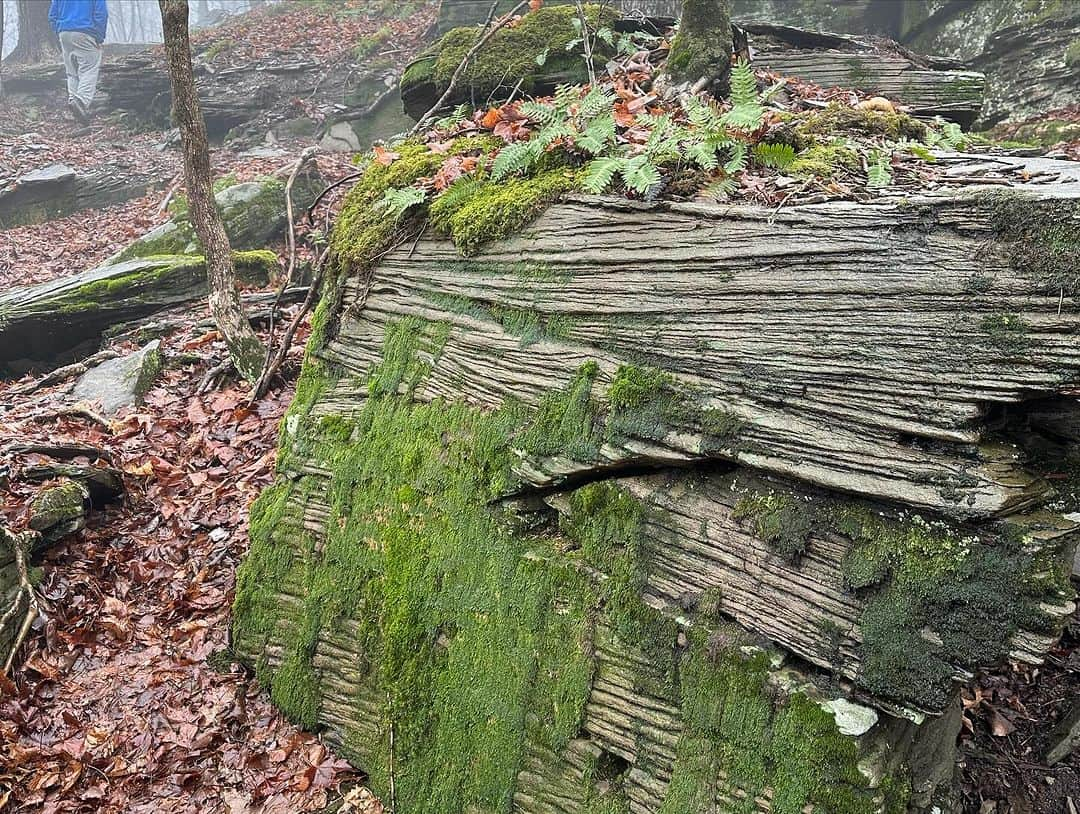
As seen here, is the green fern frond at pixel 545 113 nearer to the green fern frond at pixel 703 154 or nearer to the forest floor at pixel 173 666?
the green fern frond at pixel 703 154

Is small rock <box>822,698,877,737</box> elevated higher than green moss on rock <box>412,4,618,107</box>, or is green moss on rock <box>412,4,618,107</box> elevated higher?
green moss on rock <box>412,4,618,107</box>

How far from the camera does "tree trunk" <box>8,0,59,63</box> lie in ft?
81.6

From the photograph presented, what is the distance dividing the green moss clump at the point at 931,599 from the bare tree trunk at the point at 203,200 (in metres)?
7.37

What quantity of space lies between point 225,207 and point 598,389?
36.4ft

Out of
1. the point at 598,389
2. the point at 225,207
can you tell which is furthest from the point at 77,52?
the point at 598,389

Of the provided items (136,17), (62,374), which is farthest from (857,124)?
(136,17)

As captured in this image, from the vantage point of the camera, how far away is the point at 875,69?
6453 millimetres

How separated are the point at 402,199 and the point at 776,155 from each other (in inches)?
99.8

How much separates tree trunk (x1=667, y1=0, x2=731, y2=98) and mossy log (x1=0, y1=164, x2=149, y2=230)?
1574 centimetres

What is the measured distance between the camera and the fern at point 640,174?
3.75m

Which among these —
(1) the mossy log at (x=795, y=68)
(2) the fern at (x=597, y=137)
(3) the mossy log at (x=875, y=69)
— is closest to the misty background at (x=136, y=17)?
(1) the mossy log at (x=795, y=68)

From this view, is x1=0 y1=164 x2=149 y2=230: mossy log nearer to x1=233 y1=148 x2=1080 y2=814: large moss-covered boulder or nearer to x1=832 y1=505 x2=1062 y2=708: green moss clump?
x1=233 y1=148 x2=1080 y2=814: large moss-covered boulder

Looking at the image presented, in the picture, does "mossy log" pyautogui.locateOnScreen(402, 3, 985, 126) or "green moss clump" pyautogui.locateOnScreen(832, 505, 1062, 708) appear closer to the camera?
"green moss clump" pyautogui.locateOnScreen(832, 505, 1062, 708)

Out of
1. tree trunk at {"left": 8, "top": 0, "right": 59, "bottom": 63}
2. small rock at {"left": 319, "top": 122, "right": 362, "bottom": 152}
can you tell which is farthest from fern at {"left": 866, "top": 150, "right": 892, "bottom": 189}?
tree trunk at {"left": 8, "top": 0, "right": 59, "bottom": 63}
